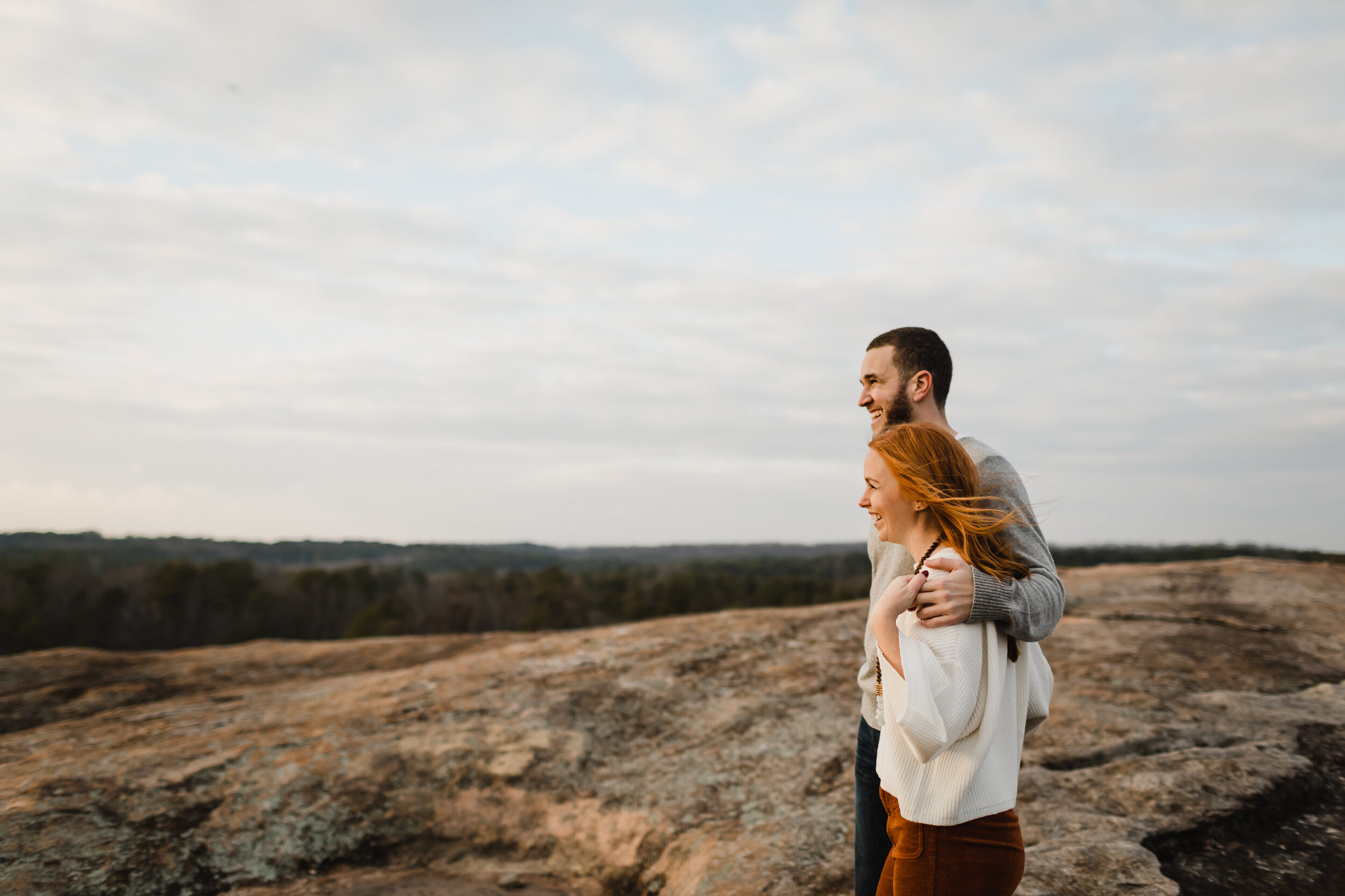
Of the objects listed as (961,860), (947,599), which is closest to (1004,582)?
(947,599)

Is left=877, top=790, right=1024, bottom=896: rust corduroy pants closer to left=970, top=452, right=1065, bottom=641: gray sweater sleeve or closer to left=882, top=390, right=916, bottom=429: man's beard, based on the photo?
left=970, top=452, right=1065, bottom=641: gray sweater sleeve

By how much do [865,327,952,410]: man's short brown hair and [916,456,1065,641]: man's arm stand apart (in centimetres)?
78

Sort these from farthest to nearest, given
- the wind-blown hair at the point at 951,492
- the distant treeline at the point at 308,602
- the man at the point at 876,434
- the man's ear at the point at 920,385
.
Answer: the distant treeline at the point at 308,602 → the man's ear at the point at 920,385 → the man at the point at 876,434 → the wind-blown hair at the point at 951,492

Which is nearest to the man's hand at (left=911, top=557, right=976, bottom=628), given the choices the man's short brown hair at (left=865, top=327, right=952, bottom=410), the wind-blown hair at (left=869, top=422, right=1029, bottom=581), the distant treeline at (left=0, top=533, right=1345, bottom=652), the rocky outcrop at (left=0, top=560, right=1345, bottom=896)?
the wind-blown hair at (left=869, top=422, right=1029, bottom=581)

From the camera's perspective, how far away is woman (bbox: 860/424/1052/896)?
2084 millimetres

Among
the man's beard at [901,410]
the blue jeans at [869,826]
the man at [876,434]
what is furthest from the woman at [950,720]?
the blue jeans at [869,826]

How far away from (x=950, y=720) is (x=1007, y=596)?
412 mm

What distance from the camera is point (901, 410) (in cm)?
310

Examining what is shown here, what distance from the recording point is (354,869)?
463 cm

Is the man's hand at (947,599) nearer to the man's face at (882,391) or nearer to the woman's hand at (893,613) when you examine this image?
the woman's hand at (893,613)

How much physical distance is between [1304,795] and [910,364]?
3.73 metres

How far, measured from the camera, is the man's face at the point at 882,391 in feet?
10.2

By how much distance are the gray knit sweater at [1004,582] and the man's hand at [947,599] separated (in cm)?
3

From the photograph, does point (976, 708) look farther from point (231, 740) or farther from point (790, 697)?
point (231, 740)
